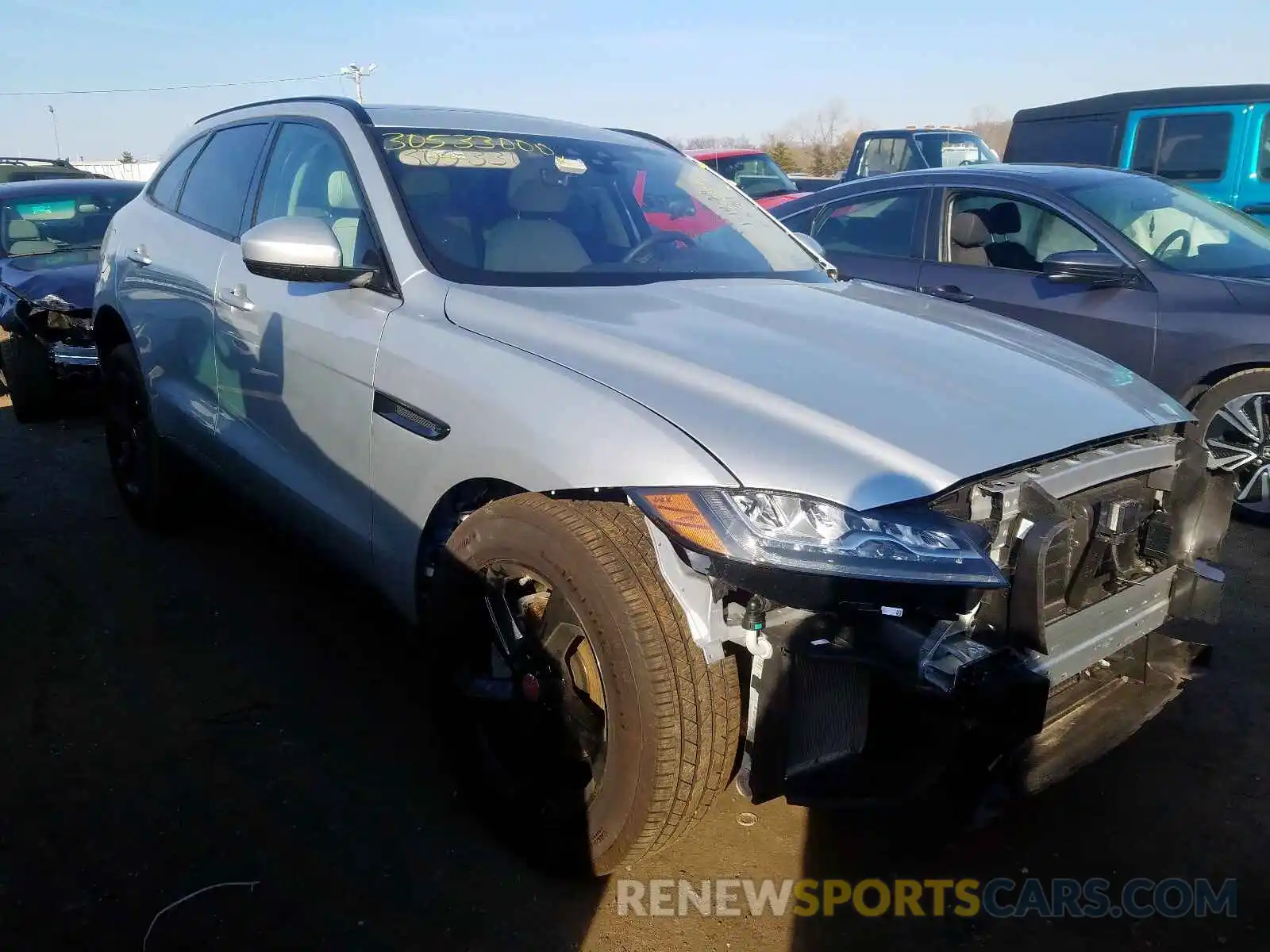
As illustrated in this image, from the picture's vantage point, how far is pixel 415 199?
9.50 ft

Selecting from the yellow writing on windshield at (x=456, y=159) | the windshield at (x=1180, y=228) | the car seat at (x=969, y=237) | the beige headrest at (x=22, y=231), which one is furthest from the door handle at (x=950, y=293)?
the beige headrest at (x=22, y=231)

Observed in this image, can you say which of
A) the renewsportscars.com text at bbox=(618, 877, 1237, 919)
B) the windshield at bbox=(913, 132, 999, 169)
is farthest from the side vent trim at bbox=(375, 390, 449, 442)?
the windshield at bbox=(913, 132, 999, 169)

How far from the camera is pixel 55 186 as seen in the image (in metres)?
7.59

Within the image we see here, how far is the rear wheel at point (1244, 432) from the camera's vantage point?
453 centimetres

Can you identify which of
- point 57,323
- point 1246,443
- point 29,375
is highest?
point 57,323

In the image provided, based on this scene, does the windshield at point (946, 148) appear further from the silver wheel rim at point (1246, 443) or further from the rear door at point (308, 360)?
the rear door at point (308, 360)

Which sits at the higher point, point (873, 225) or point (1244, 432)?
point (873, 225)

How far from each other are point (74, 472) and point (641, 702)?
4861 mm

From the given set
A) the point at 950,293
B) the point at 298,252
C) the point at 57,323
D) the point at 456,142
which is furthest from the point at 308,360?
the point at 57,323

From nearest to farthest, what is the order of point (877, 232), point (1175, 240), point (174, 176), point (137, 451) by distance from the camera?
point (174, 176), point (137, 451), point (1175, 240), point (877, 232)

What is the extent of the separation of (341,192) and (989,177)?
3502 millimetres

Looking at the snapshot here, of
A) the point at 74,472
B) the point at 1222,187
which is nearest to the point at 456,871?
the point at 74,472

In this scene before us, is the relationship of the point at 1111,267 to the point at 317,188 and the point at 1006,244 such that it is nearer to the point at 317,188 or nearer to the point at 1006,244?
the point at 1006,244

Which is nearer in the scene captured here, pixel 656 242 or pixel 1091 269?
pixel 656 242
